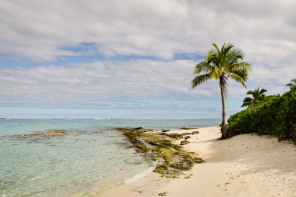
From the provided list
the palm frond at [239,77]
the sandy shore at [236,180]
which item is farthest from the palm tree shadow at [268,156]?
the palm frond at [239,77]

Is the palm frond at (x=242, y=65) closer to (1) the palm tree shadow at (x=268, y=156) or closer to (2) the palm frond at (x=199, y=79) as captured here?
(2) the palm frond at (x=199, y=79)

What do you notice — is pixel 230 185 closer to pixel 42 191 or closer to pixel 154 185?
pixel 154 185

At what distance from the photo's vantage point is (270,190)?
6184mm

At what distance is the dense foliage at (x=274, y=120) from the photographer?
1117cm

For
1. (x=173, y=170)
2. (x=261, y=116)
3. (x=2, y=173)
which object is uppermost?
(x=261, y=116)

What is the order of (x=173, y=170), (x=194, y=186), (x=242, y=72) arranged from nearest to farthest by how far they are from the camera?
(x=194, y=186) < (x=173, y=170) < (x=242, y=72)

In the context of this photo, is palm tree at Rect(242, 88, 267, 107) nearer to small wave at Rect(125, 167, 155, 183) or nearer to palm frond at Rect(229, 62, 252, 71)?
palm frond at Rect(229, 62, 252, 71)

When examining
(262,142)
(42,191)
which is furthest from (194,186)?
(262,142)

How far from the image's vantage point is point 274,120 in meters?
13.2

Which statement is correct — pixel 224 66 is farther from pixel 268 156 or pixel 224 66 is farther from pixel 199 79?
pixel 268 156

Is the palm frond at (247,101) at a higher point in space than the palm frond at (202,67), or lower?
lower

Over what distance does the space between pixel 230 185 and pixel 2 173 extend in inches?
488

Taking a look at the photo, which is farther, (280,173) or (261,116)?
(261,116)

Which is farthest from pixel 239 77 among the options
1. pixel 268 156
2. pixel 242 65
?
pixel 268 156
